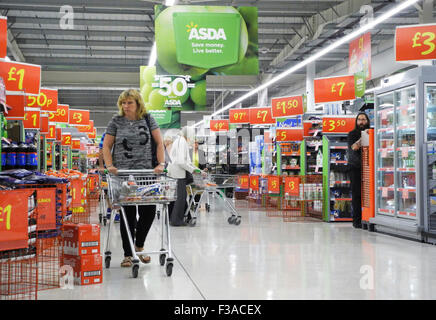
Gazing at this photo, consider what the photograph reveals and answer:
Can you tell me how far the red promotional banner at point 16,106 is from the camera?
22.9ft

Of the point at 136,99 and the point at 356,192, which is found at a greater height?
the point at 136,99

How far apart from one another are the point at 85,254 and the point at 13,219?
1.04 meters

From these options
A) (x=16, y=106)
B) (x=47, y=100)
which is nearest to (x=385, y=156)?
(x=16, y=106)

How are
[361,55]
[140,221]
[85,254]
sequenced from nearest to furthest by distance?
[85,254] < [140,221] < [361,55]

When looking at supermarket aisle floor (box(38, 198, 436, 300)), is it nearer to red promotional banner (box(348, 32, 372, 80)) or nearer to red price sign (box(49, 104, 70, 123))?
red promotional banner (box(348, 32, 372, 80))

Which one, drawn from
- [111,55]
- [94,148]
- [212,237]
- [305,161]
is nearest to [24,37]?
[111,55]

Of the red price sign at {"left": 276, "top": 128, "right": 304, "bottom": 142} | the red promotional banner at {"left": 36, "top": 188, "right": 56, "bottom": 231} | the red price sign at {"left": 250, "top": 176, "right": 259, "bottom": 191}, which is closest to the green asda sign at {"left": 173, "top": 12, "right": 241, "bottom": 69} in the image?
the red promotional banner at {"left": 36, "top": 188, "right": 56, "bottom": 231}

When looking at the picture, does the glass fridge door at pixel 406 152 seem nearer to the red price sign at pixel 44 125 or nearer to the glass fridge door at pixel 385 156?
the glass fridge door at pixel 385 156

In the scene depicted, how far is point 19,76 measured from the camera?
7.12 meters

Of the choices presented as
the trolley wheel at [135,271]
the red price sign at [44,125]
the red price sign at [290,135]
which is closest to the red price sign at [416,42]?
the trolley wheel at [135,271]

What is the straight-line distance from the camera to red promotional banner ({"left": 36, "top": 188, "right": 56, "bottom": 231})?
427 cm

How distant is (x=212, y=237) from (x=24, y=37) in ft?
50.0

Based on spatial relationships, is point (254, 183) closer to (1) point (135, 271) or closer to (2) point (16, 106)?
(2) point (16, 106)

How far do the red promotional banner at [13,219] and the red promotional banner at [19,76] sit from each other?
411cm
